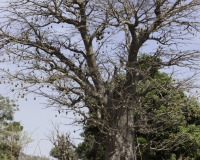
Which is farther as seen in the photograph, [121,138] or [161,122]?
[161,122]

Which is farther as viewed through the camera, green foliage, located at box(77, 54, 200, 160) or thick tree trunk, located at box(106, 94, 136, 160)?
green foliage, located at box(77, 54, 200, 160)

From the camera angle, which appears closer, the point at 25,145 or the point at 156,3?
the point at 25,145

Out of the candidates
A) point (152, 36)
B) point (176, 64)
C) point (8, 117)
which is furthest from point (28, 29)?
point (8, 117)

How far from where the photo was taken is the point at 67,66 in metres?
7.73

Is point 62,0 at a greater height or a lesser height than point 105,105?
greater

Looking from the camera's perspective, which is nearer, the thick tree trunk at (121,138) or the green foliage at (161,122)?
the thick tree trunk at (121,138)

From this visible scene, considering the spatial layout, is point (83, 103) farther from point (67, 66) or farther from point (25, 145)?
point (25, 145)

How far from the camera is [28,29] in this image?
776cm

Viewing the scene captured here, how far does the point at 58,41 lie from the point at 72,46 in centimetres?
30

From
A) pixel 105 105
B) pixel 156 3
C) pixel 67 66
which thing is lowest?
pixel 105 105

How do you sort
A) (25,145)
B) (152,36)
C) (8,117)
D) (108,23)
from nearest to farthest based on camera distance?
(25,145) < (108,23) < (152,36) < (8,117)

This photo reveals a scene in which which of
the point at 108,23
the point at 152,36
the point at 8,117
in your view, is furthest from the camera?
the point at 8,117

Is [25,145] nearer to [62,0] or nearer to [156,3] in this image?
[62,0]

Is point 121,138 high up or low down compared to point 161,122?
down
